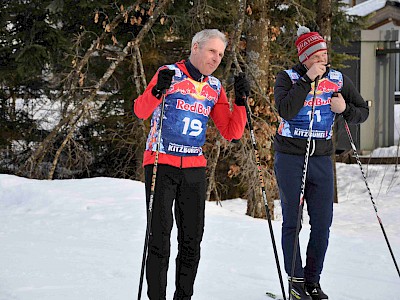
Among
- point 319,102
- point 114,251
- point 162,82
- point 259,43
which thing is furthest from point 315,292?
point 259,43

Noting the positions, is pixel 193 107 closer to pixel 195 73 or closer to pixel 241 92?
pixel 195 73

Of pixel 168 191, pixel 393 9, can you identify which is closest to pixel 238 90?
pixel 168 191

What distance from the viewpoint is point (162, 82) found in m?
3.52

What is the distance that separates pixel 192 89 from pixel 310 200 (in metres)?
1.09

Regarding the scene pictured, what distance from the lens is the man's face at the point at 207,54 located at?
12.0ft

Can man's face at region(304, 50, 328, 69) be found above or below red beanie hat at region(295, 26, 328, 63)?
below

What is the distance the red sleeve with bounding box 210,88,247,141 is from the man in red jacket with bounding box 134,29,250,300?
0.09 metres

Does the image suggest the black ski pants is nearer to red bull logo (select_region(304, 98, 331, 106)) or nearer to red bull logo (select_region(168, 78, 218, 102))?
red bull logo (select_region(168, 78, 218, 102))

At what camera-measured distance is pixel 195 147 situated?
12.3ft

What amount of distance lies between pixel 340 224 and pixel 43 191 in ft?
16.2

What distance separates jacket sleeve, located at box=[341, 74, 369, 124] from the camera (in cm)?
427

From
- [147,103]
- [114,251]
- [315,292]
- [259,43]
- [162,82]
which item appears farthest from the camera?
[259,43]

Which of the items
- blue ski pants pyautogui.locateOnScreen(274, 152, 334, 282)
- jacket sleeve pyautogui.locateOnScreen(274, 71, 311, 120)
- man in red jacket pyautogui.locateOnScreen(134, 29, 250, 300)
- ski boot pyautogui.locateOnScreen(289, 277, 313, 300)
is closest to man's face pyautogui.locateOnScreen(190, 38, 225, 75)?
man in red jacket pyautogui.locateOnScreen(134, 29, 250, 300)

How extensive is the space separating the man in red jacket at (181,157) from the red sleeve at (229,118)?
0.09 m
